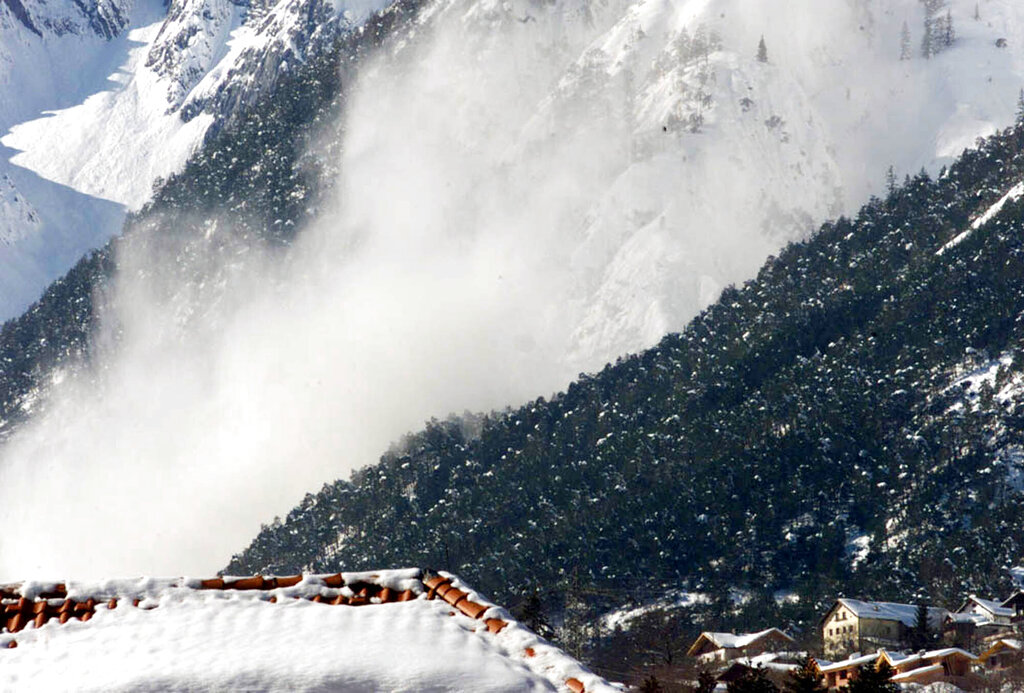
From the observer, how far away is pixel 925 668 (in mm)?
139500

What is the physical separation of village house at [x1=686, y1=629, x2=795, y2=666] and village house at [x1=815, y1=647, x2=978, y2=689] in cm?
2308

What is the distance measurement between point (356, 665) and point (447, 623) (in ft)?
3.55

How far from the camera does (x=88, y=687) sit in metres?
11.5

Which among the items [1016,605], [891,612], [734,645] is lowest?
[734,645]

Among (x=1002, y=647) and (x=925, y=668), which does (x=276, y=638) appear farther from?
(x=1002, y=647)

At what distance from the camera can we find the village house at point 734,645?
172375 mm

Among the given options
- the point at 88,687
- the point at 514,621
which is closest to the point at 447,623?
the point at 514,621

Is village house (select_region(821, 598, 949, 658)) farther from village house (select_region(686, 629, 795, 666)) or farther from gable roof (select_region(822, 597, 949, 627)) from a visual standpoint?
village house (select_region(686, 629, 795, 666))

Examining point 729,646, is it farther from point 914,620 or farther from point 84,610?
point 84,610

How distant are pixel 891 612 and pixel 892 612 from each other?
0.32m

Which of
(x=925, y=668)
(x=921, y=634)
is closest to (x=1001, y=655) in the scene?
(x=925, y=668)

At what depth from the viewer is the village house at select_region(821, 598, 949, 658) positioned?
17875 cm

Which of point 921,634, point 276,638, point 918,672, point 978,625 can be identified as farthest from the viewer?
point 978,625

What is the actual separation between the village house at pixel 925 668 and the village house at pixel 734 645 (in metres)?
23.1
